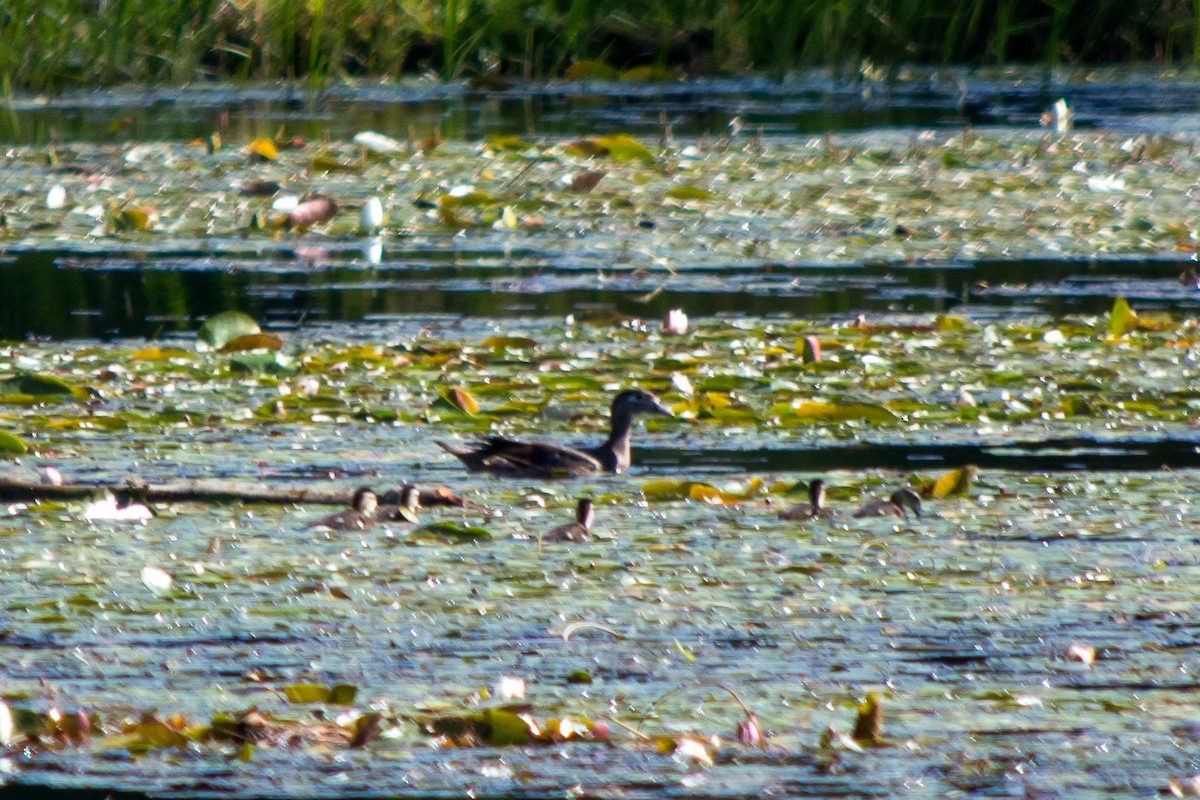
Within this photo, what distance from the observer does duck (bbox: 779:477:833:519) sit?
16.3 feet

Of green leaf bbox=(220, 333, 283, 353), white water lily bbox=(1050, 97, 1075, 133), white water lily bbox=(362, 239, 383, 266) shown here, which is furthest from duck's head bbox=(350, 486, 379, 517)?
white water lily bbox=(1050, 97, 1075, 133)

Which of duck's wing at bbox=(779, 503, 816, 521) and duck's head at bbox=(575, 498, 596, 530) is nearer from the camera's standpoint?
duck's head at bbox=(575, 498, 596, 530)

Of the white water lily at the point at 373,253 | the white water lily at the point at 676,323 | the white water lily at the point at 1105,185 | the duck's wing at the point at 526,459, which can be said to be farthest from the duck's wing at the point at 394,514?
the white water lily at the point at 1105,185

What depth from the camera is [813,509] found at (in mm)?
5000

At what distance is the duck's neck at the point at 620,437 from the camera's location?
5652 mm

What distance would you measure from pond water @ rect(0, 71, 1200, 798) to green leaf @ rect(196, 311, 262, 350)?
0.12 metres

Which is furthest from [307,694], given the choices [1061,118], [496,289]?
[1061,118]

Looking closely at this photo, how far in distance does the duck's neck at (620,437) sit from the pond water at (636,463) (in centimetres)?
17

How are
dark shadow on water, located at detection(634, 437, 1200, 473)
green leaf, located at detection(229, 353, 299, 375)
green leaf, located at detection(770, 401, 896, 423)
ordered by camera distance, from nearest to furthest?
dark shadow on water, located at detection(634, 437, 1200, 473)
green leaf, located at detection(770, 401, 896, 423)
green leaf, located at detection(229, 353, 299, 375)

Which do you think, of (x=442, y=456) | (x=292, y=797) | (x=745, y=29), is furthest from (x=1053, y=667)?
(x=745, y=29)

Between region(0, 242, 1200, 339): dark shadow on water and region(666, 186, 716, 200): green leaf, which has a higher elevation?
region(666, 186, 716, 200): green leaf

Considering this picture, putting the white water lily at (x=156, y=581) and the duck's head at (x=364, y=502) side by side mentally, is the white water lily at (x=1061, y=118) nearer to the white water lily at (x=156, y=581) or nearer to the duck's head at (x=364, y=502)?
the duck's head at (x=364, y=502)

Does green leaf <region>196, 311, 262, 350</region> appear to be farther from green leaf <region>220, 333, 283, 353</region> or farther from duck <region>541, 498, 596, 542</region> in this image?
duck <region>541, 498, 596, 542</region>

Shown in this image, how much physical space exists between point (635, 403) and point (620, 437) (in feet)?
0.67
